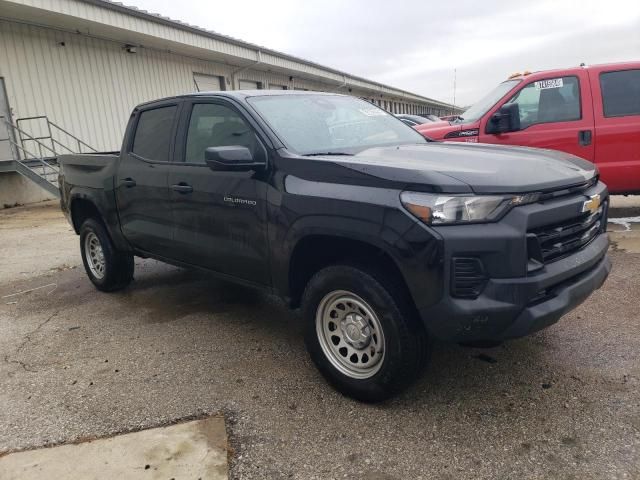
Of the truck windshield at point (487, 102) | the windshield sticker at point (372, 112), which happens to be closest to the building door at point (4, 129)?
the truck windshield at point (487, 102)

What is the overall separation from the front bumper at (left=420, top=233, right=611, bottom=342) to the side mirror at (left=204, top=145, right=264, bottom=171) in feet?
4.76

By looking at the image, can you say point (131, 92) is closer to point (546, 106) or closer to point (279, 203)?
point (546, 106)

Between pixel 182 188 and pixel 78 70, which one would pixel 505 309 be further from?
pixel 78 70

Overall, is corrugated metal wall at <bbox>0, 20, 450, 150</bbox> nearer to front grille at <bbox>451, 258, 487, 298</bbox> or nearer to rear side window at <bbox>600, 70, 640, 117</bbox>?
rear side window at <bbox>600, 70, 640, 117</bbox>

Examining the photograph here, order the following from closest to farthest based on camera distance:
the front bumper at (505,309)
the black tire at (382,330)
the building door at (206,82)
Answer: the front bumper at (505,309), the black tire at (382,330), the building door at (206,82)

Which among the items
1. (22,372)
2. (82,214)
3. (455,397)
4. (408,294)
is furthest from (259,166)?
(82,214)

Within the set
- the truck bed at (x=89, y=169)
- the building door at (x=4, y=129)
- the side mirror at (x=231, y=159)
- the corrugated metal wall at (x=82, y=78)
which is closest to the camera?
the side mirror at (x=231, y=159)

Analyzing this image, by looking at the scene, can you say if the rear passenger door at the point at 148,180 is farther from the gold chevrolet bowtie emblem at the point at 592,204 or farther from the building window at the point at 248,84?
the building window at the point at 248,84

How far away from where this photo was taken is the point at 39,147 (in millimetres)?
12414

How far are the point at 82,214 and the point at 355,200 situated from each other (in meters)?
3.94

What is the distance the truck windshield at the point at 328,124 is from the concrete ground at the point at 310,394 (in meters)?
1.50

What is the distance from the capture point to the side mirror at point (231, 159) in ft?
10.4

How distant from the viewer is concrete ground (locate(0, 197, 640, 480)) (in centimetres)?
247

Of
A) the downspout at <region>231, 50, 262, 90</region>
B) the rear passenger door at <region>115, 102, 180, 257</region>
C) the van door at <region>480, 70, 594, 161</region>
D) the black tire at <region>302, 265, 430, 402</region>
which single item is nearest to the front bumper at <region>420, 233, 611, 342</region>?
the black tire at <region>302, 265, 430, 402</region>
